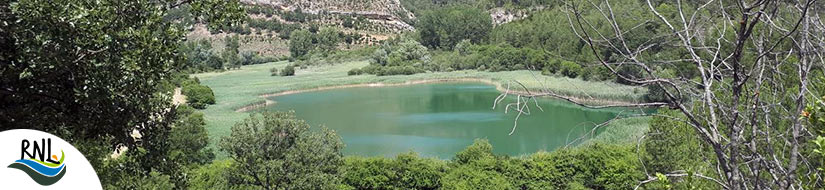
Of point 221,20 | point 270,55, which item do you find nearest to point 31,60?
point 221,20

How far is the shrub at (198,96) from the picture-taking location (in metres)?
34.8

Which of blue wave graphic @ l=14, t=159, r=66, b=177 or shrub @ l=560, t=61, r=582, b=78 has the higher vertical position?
blue wave graphic @ l=14, t=159, r=66, b=177

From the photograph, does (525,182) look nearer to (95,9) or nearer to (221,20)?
(221,20)

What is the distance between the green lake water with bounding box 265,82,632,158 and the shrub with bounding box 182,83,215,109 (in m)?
3.73

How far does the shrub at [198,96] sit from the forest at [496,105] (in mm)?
118

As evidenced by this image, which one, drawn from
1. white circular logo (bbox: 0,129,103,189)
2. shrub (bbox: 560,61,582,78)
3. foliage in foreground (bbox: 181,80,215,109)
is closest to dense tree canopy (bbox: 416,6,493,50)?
shrub (bbox: 560,61,582,78)

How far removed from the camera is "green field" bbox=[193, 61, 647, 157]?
3095 centimetres

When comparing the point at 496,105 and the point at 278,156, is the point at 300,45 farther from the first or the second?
the point at 496,105

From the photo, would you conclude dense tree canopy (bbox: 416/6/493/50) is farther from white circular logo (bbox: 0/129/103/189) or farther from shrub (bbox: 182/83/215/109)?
white circular logo (bbox: 0/129/103/189)

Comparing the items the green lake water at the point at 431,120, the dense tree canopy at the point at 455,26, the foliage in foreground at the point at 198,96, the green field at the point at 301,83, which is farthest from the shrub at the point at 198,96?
the dense tree canopy at the point at 455,26

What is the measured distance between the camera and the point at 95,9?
4.18 meters

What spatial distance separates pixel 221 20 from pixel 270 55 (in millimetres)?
80919

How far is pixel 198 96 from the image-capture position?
35281 millimetres

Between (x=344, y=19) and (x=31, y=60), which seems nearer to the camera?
(x=31, y=60)
